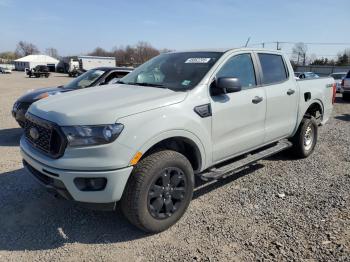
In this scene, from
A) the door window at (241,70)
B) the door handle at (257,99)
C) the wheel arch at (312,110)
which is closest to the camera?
the door window at (241,70)

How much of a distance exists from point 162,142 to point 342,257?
201cm

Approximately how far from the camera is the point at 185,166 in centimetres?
335

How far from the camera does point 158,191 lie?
10.5ft

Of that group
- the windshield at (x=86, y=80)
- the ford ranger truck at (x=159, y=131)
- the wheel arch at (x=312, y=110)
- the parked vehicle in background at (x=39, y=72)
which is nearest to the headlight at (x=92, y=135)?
the ford ranger truck at (x=159, y=131)

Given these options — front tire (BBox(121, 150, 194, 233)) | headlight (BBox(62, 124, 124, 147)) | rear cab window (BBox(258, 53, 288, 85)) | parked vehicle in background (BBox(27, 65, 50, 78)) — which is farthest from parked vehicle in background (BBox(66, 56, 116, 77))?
headlight (BBox(62, 124, 124, 147))

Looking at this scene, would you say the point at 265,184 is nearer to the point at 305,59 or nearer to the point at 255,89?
the point at 255,89

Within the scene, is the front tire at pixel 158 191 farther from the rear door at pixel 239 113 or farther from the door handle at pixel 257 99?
the door handle at pixel 257 99

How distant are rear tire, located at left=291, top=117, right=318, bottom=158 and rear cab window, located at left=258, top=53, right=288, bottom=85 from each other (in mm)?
985

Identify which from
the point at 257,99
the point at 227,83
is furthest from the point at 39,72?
the point at 227,83

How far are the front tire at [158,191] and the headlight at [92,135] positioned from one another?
1.40 feet

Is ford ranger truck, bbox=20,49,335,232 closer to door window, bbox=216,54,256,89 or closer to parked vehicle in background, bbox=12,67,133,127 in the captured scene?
door window, bbox=216,54,256,89

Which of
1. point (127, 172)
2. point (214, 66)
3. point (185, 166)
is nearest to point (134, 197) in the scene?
point (127, 172)

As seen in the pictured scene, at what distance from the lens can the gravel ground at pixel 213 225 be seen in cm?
299

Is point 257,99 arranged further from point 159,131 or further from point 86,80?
point 86,80
